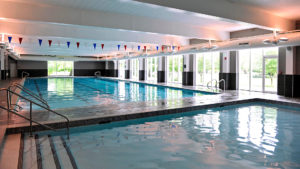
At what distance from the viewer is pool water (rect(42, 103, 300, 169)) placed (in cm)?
355

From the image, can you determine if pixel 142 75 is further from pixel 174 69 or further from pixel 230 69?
pixel 230 69

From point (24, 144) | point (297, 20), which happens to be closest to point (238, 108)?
point (297, 20)

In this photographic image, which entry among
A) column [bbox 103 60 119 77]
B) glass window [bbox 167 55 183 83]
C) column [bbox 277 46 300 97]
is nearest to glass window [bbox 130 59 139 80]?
column [bbox 103 60 119 77]

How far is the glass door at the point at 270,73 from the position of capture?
11.5 meters

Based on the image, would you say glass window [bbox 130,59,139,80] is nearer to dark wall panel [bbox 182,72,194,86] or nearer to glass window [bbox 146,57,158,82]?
glass window [bbox 146,57,158,82]

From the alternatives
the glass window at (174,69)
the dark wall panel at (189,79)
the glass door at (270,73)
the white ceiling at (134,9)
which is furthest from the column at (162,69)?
the white ceiling at (134,9)

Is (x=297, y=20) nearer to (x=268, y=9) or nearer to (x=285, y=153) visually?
(x=268, y=9)

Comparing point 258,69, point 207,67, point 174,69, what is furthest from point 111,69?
point 258,69

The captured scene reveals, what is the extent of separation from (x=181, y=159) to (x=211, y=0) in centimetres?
381

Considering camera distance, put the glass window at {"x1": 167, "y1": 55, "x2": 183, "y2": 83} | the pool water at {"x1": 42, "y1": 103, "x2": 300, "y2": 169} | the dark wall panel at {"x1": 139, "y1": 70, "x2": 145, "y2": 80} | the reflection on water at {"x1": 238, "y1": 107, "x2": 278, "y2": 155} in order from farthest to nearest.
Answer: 1. the dark wall panel at {"x1": 139, "y1": 70, "x2": 145, "y2": 80}
2. the glass window at {"x1": 167, "y1": 55, "x2": 183, "y2": 83}
3. the reflection on water at {"x1": 238, "y1": 107, "x2": 278, "y2": 155}
4. the pool water at {"x1": 42, "y1": 103, "x2": 300, "y2": 169}

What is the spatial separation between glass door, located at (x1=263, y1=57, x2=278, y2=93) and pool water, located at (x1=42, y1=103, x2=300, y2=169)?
5.32 meters

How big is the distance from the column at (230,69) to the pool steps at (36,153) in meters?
10.5

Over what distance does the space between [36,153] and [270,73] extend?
37.1 feet

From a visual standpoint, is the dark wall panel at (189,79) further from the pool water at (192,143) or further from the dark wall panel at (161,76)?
the pool water at (192,143)
